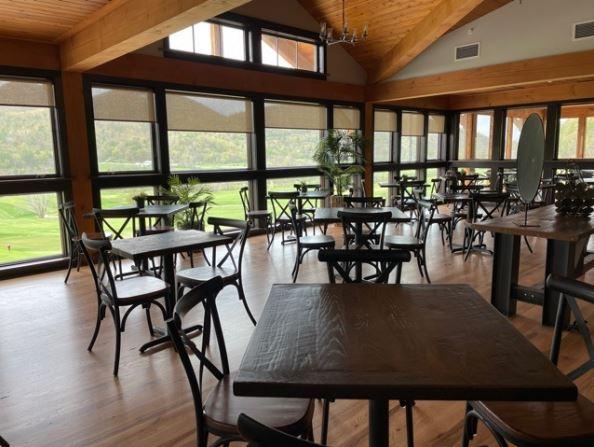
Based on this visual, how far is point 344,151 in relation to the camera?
7.82 m

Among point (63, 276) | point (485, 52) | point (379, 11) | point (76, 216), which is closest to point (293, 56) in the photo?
point (379, 11)

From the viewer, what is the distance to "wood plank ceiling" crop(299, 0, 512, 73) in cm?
677

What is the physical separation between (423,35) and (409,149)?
351 centimetres

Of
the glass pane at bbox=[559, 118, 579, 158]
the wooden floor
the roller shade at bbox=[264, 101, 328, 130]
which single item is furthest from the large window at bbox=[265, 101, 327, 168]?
the glass pane at bbox=[559, 118, 579, 158]

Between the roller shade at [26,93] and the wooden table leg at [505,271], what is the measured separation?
4894mm

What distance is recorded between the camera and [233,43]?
6.57 metres

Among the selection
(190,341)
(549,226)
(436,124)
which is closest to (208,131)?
(549,226)

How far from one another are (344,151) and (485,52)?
9.15 ft

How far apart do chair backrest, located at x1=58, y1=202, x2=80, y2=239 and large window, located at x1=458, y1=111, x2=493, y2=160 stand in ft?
29.7

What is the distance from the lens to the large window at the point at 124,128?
212 inches

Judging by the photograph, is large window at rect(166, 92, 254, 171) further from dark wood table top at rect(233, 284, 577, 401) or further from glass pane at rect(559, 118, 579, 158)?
glass pane at rect(559, 118, 579, 158)

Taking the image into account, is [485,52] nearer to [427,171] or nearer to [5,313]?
[427,171]

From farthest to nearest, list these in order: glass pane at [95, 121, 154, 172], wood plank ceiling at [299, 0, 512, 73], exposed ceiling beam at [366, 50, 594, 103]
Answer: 1. wood plank ceiling at [299, 0, 512, 73]
2. exposed ceiling beam at [366, 50, 594, 103]
3. glass pane at [95, 121, 154, 172]

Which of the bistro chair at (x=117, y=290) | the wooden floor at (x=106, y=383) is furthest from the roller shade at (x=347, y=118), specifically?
the bistro chair at (x=117, y=290)
